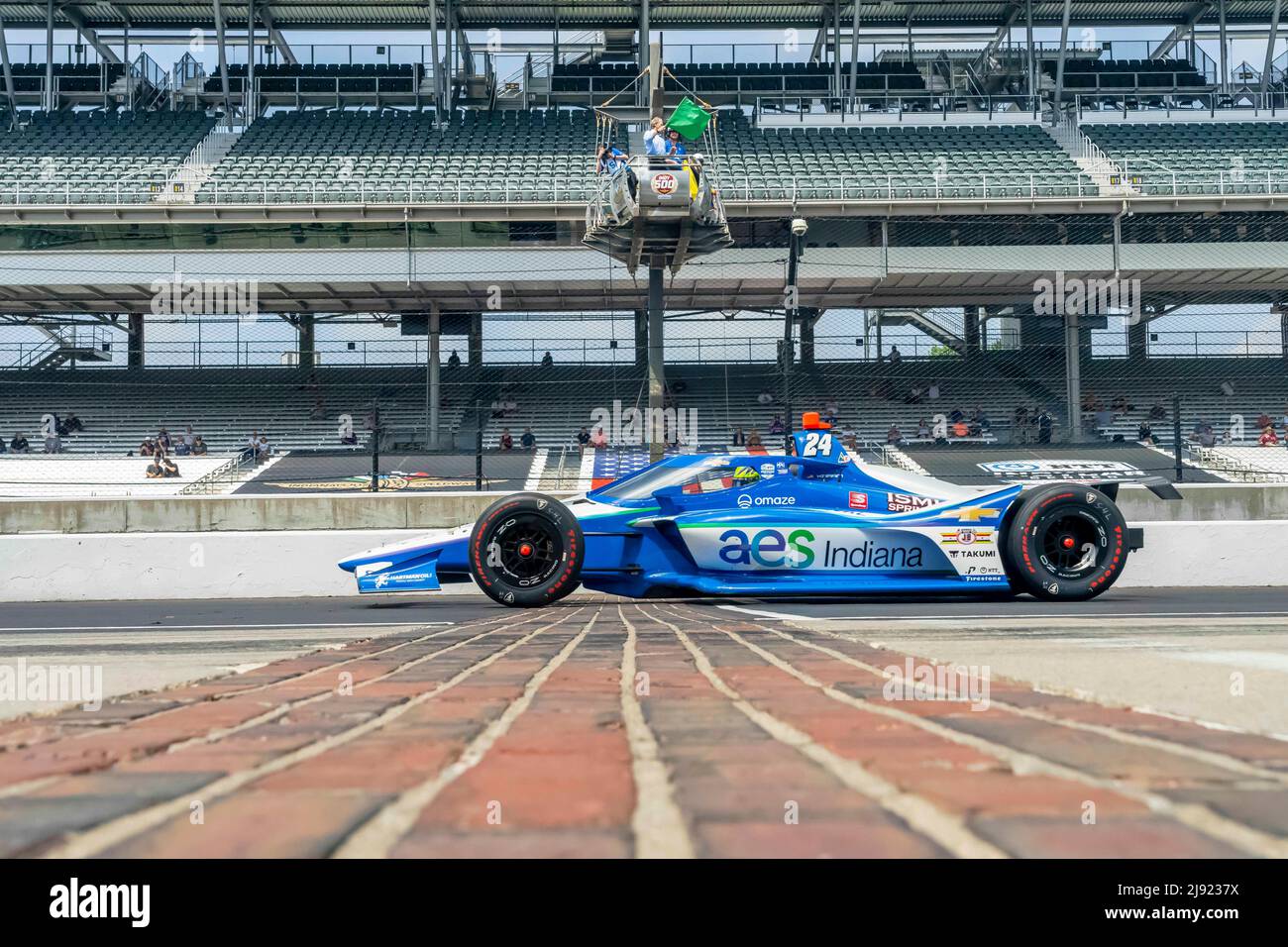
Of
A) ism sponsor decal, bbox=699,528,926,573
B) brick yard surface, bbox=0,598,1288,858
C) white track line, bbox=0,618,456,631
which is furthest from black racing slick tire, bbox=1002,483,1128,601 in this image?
brick yard surface, bbox=0,598,1288,858

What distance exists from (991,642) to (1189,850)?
3.73 metres

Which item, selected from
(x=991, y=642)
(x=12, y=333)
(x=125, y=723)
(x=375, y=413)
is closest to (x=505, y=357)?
(x=375, y=413)

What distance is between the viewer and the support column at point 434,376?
1901 cm

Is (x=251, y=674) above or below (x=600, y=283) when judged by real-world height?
below

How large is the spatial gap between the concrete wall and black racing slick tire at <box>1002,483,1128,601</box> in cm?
510

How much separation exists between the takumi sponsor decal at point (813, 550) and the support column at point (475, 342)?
1576 centimetres

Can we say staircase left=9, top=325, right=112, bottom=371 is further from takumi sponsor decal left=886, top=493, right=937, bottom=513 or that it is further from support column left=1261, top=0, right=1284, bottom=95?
support column left=1261, top=0, right=1284, bottom=95

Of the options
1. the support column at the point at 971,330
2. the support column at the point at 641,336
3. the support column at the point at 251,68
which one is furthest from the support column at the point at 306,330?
the support column at the point at 971,330

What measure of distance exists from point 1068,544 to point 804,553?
1.94 metres

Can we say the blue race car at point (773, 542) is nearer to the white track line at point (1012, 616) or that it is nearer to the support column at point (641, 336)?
the white track line at point (1012, 616)

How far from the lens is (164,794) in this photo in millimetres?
1536

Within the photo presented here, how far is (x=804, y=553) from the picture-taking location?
7.89 m

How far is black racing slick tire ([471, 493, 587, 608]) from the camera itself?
7590 mm
